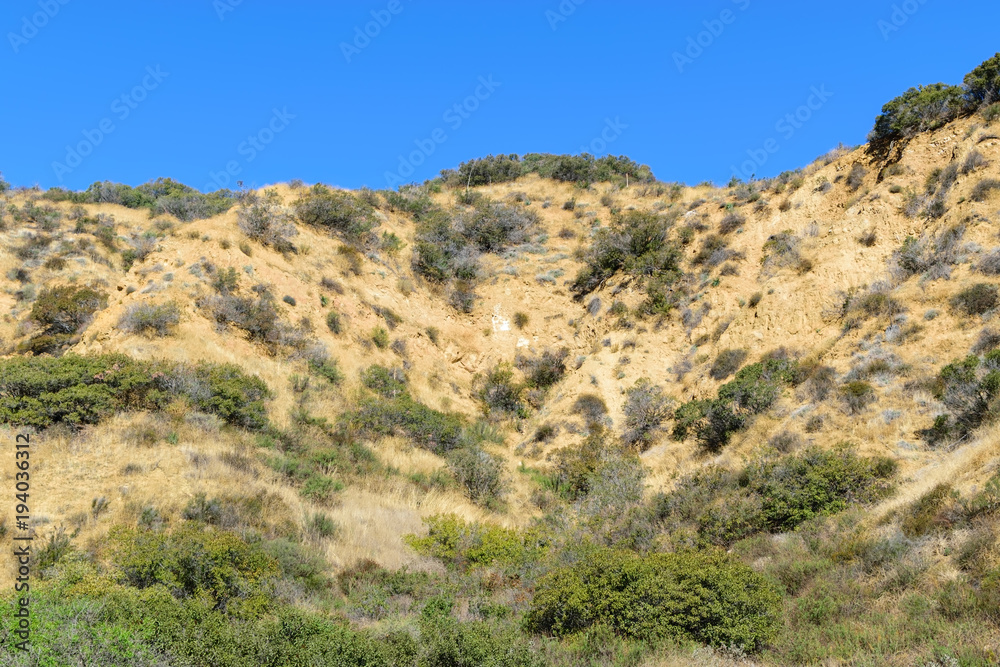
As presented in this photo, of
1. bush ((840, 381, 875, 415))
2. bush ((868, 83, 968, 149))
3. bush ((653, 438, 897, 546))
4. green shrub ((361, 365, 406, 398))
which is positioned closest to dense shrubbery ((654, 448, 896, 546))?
bush ((653, 438, 897, 546))

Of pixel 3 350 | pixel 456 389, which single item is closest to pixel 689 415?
pixel 456 389

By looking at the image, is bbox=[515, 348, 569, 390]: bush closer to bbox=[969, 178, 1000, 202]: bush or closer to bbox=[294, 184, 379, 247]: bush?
bbox=[294, 184, 379, 247]: bush

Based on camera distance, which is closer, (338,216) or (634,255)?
(634,255)

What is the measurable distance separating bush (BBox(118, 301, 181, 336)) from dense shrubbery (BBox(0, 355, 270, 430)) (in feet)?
7.45

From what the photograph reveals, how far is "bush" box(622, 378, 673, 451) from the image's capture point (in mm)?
17812

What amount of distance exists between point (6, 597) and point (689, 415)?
572 inches

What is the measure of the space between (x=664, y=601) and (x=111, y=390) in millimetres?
11323

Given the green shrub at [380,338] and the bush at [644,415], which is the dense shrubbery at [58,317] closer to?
the green shrub at [380,338]

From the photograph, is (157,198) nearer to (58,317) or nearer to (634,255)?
(58,317)

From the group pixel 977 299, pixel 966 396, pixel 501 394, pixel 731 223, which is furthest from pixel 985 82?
pixel 501 394

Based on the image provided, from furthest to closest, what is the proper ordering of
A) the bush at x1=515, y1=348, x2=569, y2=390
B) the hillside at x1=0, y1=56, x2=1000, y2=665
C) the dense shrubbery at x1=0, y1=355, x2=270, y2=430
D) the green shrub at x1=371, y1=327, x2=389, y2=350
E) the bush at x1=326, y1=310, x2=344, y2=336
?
the bush at x1=515, y1=348, x2=569, y2=390, the green shrub at x1=371, y1=327, x2=389, y2=350, the bush at x1=326, y1=310, x2=344, y2=336, the dense shrubbery at x1=0, y1=355, x2=270, y2=430, the hillside at x1=0, y1=56, x2=1000, y2=665

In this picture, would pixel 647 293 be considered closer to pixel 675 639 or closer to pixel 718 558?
pixel 718 558

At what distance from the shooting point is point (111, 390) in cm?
1248

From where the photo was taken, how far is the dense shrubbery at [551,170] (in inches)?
1364
